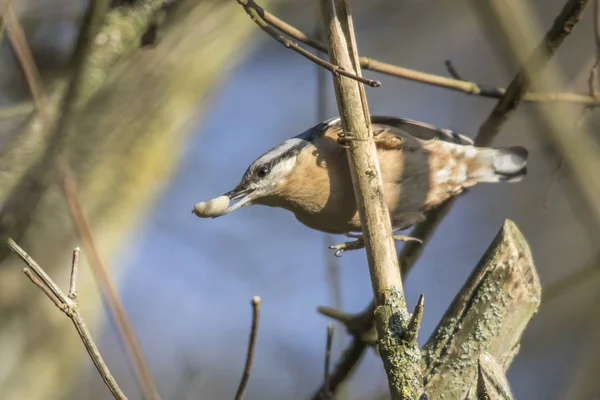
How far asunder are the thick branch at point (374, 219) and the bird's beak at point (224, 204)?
571mm

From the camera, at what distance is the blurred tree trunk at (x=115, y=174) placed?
3.87 metres

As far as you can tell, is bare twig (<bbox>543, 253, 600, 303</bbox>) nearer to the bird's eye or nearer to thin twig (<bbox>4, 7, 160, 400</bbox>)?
the bird's eye

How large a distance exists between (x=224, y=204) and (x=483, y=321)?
909mm

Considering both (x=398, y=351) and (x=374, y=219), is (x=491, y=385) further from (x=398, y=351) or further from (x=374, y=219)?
(x=374, y=219)

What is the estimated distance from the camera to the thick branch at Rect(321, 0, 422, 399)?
1.74 m

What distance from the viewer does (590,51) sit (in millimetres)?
6348

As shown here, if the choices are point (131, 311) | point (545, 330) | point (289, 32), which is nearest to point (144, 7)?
point (289, 32)

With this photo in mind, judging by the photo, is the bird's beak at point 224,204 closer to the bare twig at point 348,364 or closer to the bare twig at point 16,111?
the bare twig at point 348,364

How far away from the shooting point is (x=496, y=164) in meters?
3.03

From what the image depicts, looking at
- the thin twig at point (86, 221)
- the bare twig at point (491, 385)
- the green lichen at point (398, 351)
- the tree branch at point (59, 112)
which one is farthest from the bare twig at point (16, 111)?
the bare twig at point (491, 385)

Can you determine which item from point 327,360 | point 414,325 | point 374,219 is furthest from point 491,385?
point 327,360

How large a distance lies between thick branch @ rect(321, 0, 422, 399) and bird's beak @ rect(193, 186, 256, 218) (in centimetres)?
57

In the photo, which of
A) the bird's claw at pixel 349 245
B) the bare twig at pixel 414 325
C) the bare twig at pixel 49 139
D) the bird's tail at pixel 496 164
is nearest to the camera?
the bare twig at pixel 414 325

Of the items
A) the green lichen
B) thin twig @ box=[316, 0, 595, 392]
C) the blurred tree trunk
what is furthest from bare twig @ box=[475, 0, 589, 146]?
the blurred tree trunk
